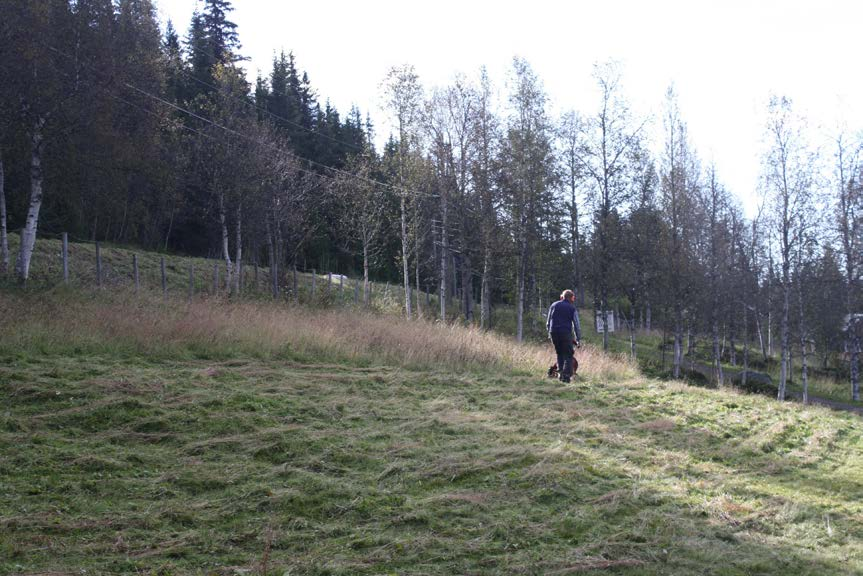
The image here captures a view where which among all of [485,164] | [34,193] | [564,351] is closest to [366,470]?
[564,351]

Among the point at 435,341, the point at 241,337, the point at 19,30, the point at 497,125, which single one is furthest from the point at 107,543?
the point at 497,125

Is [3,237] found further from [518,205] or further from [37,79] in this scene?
[518,205]

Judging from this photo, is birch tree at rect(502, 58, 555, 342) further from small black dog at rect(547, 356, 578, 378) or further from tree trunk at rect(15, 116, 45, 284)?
tree trunk at rect(15, 116, 45, 284)

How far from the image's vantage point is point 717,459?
8961mm

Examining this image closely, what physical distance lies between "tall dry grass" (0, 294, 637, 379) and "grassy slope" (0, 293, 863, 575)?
0.10 meters

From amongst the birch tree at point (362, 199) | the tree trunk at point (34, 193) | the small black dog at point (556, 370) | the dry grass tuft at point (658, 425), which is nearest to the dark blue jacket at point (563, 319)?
the small black dog at point (556, 370)

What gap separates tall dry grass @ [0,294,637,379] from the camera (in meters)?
11.8

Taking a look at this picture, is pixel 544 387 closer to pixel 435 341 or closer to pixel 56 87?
pixel 435 341

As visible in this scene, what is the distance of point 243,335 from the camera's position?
45.2 feet

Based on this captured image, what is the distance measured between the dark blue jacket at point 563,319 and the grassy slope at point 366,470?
1380 millimetres

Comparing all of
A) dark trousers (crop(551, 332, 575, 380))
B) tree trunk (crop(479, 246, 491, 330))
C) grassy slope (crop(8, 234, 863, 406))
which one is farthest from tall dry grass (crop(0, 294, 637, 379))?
tree trunk (crop(479, 246, 491, 330))

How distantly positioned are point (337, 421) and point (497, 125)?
25.8 metres

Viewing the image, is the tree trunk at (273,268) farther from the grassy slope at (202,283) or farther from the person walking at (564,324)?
the person walking at (564,324)

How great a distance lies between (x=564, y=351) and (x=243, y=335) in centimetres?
663
